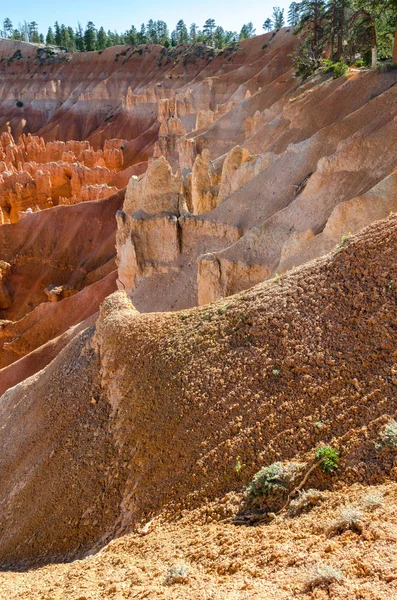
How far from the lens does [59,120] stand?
266 feet

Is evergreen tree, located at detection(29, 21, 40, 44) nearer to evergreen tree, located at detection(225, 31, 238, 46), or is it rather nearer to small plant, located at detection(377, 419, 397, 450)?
evergreen tree, located at detection(225, 31, 238, 46)

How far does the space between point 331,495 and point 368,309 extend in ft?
11.3

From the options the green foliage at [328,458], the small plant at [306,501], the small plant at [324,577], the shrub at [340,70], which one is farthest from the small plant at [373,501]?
the shrub at [340,70]

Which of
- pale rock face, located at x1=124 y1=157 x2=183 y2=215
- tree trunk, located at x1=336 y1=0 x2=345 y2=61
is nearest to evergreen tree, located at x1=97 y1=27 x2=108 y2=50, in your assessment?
tree trunk, located at x1=336 y1=0 x2=345 y2=61

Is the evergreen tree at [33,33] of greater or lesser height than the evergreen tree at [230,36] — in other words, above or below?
above

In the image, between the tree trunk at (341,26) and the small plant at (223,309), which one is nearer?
the small plant at (223,309)

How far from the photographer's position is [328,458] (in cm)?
582

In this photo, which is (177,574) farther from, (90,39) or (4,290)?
(90,39)

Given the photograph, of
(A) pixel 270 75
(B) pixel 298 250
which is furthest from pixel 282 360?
(A) pixel 270 75

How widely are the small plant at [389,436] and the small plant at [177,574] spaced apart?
2.79m

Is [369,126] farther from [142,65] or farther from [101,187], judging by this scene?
[142,65]

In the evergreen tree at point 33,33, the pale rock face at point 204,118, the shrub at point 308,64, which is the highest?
the evergreen tree at point 33,33

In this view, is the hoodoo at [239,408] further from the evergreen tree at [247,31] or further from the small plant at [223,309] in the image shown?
the evergreen tree at [247,31]

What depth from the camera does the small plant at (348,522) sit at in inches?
183
